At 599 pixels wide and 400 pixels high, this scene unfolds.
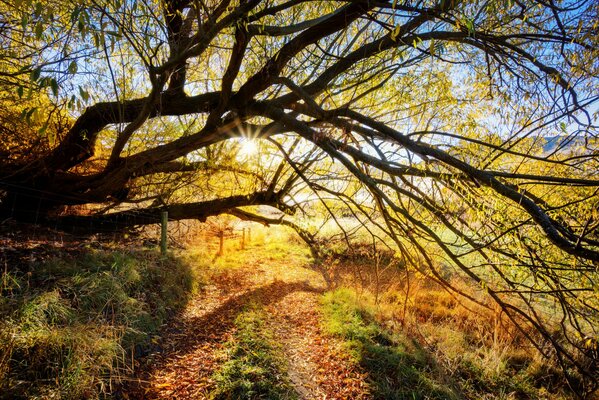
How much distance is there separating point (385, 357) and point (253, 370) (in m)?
2.10

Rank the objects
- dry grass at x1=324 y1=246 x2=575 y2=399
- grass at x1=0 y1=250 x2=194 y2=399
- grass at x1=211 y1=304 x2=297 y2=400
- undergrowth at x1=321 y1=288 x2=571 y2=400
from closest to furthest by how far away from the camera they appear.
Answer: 1. grass at x1=0 y1=250 x2=194 y2=399
2. grass at x1=211 y1=304 x2=297 y2=400
3. undergrowth at x1=321 y1=288 x2=571 y2=400
4. dry grass at x1=324 y1=246 x2=575 y2=399

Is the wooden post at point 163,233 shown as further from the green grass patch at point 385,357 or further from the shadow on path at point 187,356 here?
the green grass patch at point 385,357

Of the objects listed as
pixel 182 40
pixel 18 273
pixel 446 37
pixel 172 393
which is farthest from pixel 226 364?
pixel 446 37

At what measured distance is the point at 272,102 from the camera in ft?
13.5

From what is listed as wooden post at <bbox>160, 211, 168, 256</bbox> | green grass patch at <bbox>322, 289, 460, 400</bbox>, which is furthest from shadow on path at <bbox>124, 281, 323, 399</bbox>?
green grass patch at <bbox>322, 289, 460, 400</bbox>

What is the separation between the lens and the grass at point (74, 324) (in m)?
2.63

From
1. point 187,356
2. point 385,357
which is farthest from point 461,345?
point 187,356

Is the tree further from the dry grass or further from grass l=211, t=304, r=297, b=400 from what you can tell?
grass l=211, t=304, r=297, b=400

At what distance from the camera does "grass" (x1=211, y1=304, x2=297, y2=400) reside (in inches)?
137

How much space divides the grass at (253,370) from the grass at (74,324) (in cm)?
112

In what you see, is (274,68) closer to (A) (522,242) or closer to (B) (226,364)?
(A) (522,242)

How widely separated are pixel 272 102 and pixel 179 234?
7396 mm

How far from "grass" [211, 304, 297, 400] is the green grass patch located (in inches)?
48.0

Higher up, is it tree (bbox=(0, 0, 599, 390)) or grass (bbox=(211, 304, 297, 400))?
tree (bbox=(0, 0, 599, 390))
